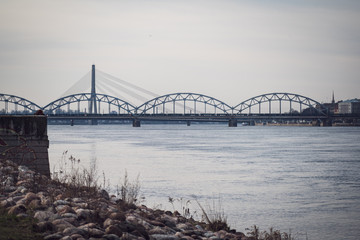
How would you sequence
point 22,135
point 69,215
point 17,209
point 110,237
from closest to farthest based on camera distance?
point 110,237 < point 69,215 < point 17,209 < point 22,135

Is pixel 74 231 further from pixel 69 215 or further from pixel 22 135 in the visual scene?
pixel 22 135

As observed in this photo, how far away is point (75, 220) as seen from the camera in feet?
34.3

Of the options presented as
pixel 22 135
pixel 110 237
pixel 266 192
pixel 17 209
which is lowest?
pixel 266 192

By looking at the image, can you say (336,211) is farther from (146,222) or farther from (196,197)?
(146,222)

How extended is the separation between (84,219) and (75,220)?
474mm

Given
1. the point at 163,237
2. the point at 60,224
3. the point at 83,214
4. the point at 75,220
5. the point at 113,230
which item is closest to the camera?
the point at 60,224

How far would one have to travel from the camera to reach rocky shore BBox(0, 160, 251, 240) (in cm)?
973

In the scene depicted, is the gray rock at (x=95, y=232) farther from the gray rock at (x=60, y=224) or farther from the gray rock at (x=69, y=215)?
the gray rock at (x=69, y=215)

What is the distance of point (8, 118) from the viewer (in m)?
18.0

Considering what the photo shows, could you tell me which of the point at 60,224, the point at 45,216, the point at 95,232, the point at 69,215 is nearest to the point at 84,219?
the point at 69,215

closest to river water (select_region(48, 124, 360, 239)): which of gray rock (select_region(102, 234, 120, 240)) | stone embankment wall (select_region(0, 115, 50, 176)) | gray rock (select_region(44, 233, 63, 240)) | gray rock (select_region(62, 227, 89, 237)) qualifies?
stone embankment wall (select_region(0, 115, 50, 176))

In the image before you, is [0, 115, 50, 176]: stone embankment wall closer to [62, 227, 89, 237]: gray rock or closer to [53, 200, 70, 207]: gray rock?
[53, 200, 70, 207]: gray rock

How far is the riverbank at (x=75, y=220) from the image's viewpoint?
9.66 metres

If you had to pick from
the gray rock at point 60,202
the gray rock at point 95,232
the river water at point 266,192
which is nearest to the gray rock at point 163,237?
the gray rock at point 95,232
